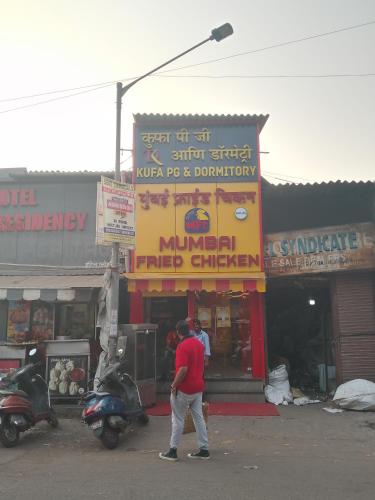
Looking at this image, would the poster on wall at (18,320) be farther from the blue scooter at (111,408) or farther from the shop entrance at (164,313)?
the blue scooter at (111,408)

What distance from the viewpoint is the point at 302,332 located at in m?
13.9

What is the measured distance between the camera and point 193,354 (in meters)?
6.71

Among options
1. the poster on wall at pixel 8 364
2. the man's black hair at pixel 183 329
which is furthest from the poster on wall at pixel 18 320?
the man's black hair at pixel 183 329

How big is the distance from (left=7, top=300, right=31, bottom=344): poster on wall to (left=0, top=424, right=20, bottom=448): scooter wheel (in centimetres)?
527

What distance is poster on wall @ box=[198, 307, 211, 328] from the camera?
13.0 metres

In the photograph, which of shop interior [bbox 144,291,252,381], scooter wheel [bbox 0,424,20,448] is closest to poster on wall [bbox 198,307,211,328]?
shop interior [bbox 144,291,252,381]

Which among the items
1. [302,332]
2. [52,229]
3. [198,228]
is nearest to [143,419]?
[198,228]

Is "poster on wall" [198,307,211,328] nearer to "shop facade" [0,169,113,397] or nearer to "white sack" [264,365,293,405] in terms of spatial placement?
→ "white sack" [264,365,293,405]

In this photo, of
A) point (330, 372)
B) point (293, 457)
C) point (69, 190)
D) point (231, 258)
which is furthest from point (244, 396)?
point (69, 190)

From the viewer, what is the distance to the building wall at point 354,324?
11297 mm

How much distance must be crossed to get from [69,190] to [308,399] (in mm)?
8265

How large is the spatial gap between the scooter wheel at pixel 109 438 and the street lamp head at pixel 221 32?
22.6 feet

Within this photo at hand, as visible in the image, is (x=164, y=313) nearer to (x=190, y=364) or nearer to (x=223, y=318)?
(x=223, y=318)

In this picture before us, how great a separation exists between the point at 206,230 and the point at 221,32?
15.8ft
